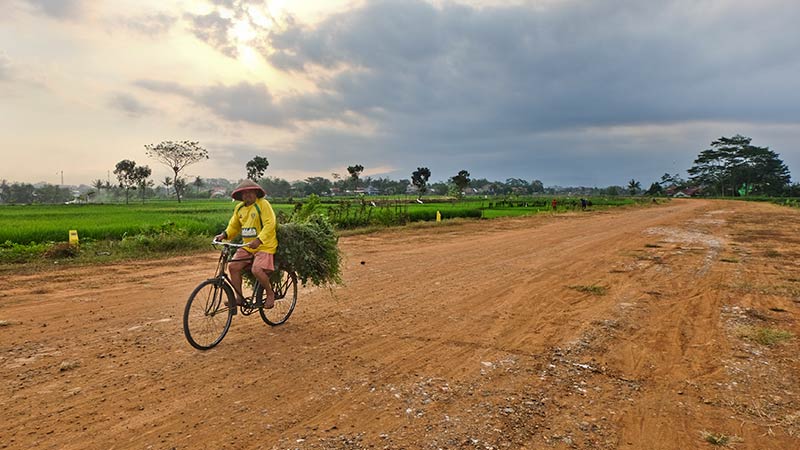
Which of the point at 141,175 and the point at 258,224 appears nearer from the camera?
the point at 258,224

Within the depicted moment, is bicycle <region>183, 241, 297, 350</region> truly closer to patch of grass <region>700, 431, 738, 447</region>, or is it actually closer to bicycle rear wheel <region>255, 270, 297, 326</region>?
bicycle rear wheel <region>255, 270, 297, 326</region>

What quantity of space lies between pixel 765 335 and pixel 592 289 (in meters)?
2.65

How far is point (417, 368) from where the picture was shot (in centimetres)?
427

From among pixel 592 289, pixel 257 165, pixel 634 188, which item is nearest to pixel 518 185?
pixel 634 188

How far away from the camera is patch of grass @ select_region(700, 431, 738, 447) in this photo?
3.01 metres

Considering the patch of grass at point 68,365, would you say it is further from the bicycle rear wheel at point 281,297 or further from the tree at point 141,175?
the tree at point 141,175

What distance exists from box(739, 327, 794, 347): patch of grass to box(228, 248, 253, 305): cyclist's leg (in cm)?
613

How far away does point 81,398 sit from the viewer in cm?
360

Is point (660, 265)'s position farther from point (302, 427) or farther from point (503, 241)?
point (302, 427)

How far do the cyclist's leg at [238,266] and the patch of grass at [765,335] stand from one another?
20.1ft

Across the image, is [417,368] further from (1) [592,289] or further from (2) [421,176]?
(2) [421,176]

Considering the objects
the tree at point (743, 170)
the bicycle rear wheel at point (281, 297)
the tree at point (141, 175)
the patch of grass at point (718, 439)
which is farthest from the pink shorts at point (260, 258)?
the tree at point (743, 170)

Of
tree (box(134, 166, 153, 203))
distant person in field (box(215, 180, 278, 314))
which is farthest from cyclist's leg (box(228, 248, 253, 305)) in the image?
tree (box(134, 166, 153, 203))

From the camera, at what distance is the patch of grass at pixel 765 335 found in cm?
500
